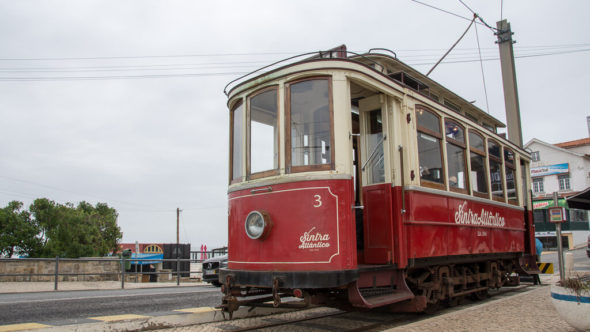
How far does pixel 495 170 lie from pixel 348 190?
195 inches

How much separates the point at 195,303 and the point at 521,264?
6.83 m

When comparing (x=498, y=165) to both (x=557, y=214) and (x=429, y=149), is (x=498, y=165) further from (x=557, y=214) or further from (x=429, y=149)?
(x=429, y=149)

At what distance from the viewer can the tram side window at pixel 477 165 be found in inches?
317

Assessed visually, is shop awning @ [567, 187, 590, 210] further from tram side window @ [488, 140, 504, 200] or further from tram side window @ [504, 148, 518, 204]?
tram side window @ [488, 140, 504, 200]


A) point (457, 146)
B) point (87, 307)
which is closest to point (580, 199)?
point (457, 146)

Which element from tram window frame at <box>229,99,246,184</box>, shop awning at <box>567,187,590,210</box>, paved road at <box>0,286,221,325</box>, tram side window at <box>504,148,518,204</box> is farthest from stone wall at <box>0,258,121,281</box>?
shop awning at <box>567,187,590,210</box>

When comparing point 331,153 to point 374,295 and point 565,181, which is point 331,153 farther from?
point 565,181

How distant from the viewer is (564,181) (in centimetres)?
4394

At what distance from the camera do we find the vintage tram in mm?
5234

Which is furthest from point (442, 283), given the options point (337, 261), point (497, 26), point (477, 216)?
point (497, 26)

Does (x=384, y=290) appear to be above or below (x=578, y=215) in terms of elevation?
below

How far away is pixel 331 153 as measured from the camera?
5.39 metres

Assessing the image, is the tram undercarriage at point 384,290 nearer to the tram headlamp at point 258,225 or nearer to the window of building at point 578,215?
the tram headlamp at point 258,225

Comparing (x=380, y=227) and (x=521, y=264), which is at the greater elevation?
(x=380, y=227)
